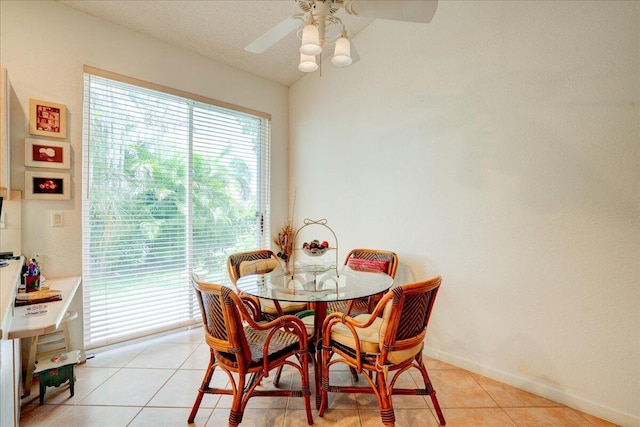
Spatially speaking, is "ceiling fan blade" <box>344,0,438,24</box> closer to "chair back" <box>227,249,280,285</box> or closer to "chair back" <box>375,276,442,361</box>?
"chair back" <box>375,276,442,361</box>

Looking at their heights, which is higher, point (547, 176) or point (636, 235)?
point (547, 176)

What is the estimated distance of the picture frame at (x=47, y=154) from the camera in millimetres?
2314

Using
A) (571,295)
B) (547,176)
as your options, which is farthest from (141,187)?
(571,295)

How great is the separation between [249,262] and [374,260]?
1138 mm

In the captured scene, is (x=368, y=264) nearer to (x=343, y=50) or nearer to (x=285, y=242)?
(x=285, y=242)

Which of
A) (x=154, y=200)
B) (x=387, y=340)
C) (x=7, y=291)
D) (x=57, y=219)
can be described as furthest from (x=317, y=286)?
(x=57, y=219)

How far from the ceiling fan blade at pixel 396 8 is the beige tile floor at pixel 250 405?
2316mm

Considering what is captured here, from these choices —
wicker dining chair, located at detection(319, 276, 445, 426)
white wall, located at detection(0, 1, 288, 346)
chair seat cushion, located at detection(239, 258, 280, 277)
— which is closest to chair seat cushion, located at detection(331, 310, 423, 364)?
wicker dining chair, located at detection(319, 276, 445, 426)

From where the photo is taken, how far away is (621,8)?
192 cm

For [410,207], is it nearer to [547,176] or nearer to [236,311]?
[547,176]

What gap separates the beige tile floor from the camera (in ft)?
6.32

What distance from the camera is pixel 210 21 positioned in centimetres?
282

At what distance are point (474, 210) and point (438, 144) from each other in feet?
2.11

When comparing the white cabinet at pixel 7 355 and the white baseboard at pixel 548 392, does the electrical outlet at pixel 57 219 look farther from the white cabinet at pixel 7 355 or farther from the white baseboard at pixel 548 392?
the white baseboard at pixel 548 392
